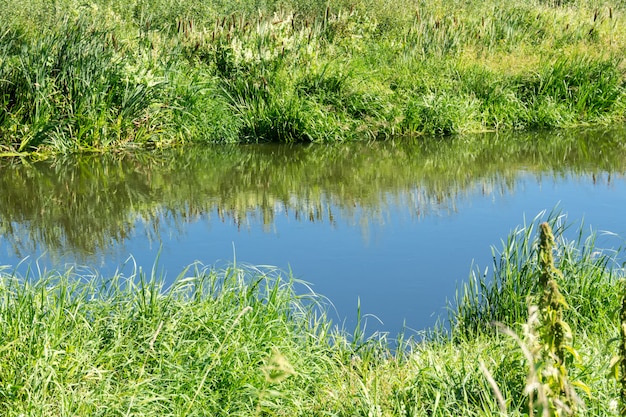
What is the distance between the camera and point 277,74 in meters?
12.6

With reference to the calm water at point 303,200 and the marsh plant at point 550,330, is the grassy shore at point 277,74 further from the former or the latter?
the marsh plant at point 550,330

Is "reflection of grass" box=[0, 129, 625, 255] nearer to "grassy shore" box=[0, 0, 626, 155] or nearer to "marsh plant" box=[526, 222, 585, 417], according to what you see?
"grassy shore" box=[0, 0, 626, 155]

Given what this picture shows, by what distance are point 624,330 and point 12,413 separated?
8.20 ft

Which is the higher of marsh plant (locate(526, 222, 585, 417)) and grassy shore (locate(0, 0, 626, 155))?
marsh plant (locate(526, 222, 585, 417))

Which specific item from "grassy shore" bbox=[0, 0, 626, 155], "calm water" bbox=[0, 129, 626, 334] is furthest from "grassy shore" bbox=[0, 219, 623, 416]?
"grassy shore" bbox=[0, 0, 626, 155]

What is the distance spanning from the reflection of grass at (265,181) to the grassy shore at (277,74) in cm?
54

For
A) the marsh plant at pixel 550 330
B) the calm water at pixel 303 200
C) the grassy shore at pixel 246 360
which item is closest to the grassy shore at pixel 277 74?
the calm water at pixel 303 200

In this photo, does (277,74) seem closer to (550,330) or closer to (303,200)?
(303,200)

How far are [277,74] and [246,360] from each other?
342 inches

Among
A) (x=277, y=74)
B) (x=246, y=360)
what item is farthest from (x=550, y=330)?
(x=277, y=74)

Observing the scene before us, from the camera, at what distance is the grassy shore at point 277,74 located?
1141 centimetres

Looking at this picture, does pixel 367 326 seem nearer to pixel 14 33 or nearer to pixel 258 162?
pixel 258 162

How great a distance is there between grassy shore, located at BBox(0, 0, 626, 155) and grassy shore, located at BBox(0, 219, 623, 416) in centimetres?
661

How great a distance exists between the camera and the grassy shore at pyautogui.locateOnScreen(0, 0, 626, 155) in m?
11.4
